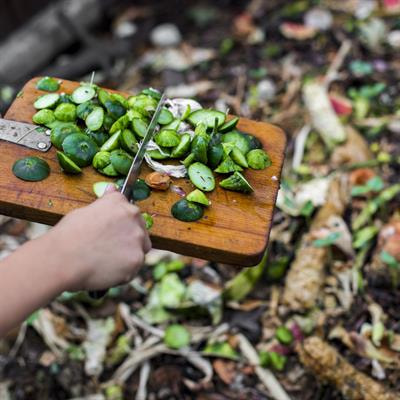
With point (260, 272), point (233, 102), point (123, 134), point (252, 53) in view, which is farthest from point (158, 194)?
point (252, 53)

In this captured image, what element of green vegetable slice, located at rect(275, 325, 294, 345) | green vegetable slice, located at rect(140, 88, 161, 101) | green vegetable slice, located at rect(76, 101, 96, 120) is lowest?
green vegetable slice, located at rect(275, 325, 294, 345)

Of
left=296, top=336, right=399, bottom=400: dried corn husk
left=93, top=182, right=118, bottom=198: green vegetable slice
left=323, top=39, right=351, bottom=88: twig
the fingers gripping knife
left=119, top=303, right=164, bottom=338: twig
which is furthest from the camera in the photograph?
left=323, top=39, right=351, bottom=88: twig

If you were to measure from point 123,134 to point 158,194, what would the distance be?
9.5 inches

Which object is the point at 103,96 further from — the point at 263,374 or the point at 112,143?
the point at 263,374

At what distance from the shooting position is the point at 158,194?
1870 millimetres

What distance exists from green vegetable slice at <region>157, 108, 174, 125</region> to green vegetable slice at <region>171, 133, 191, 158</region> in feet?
0.38

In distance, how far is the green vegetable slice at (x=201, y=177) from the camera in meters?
1.85

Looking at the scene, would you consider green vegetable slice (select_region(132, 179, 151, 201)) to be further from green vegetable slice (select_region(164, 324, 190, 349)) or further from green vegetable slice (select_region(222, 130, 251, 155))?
green vegetable slice (select_region(164, 324, 190, 349))

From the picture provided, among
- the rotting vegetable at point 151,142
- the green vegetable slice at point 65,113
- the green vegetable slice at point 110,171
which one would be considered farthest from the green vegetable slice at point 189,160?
the green vegetable slice at point 65,113

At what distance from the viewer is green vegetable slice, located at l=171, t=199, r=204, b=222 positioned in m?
1.79

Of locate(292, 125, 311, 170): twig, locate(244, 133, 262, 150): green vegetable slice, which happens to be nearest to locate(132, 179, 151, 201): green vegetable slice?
locate(244, 133, 262, 150): green vegetable slice

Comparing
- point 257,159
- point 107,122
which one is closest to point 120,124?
point 107,122

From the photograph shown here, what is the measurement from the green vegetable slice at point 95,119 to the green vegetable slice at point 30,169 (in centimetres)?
22

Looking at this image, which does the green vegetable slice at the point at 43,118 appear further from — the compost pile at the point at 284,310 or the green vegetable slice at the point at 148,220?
the compost pile at the point at 284,310
